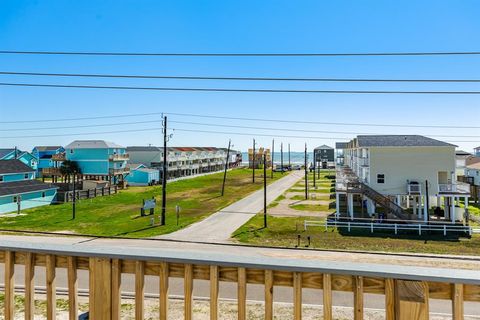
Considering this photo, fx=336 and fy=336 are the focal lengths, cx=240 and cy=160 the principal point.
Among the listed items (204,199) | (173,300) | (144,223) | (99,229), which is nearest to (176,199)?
(204,199)

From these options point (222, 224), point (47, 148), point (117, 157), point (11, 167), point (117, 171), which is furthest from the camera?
point (47, 148)

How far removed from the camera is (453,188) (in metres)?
26.1

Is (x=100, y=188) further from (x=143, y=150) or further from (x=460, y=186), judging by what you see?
(x=460, y=186)

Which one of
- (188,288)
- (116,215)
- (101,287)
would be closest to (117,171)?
(116,215)

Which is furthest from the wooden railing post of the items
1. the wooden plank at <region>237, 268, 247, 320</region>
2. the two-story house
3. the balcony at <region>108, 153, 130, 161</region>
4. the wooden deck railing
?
the balcony at <region>108, 153, 130, 161</region>

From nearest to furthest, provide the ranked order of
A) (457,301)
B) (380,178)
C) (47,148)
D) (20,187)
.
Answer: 1. (457,301)
2. (380,178)
3. (20,187)
4. (47,148)

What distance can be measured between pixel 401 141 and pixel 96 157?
4238 cm

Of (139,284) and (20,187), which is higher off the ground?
(139,284)

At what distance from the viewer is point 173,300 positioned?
7.97 m

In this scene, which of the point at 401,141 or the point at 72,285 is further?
the point at 401,141

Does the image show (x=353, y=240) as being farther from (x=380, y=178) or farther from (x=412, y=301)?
(x=412, y=301)

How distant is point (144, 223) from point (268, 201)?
590 inches

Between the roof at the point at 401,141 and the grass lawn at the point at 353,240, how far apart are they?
8153mm

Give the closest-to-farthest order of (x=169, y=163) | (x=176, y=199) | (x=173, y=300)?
1. (x=173, y=300)
2. (x=176, y=199)
3. (x=169, y=163)
